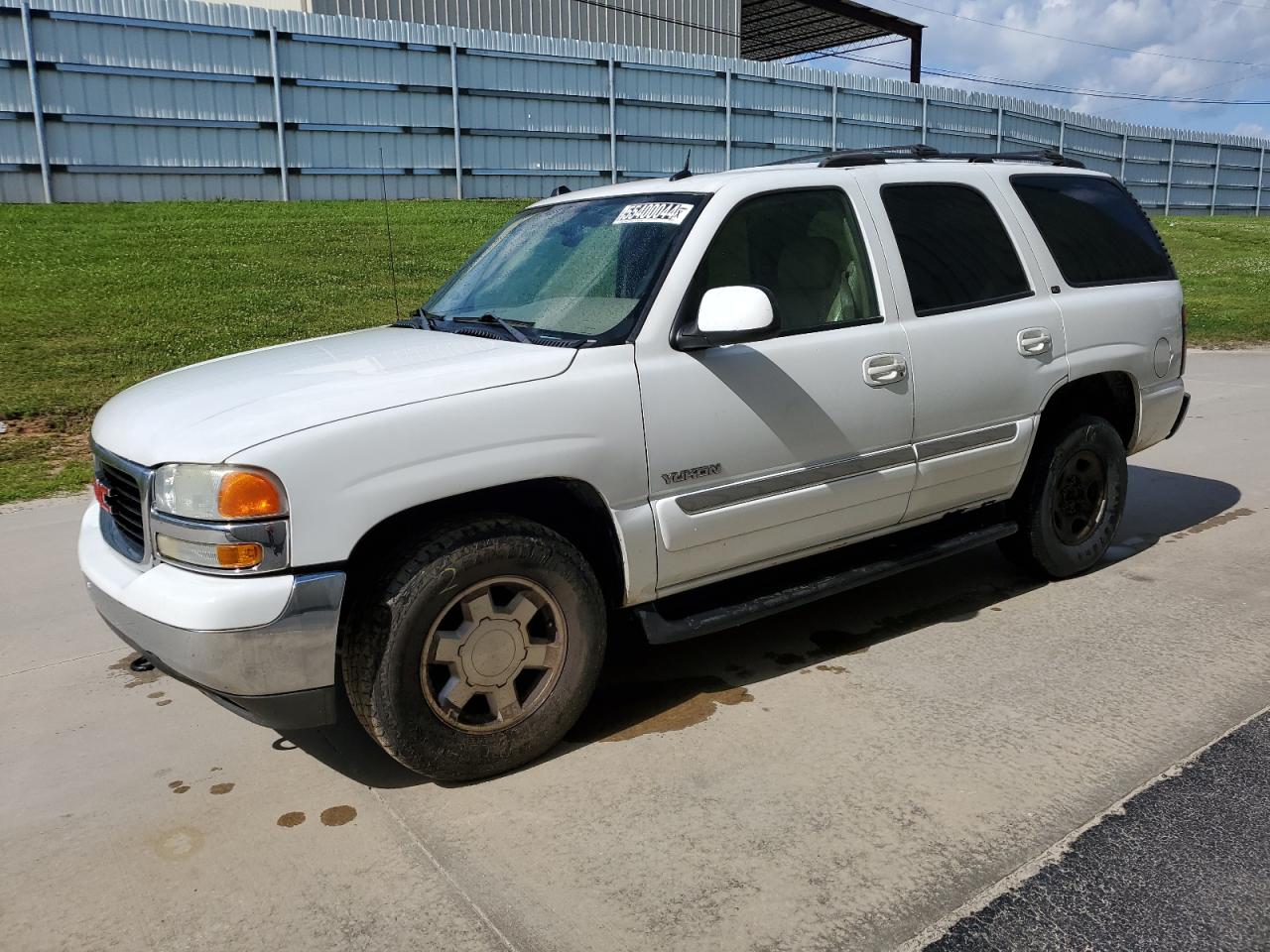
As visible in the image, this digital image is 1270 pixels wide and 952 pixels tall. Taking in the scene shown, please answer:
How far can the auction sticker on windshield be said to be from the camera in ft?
12.7

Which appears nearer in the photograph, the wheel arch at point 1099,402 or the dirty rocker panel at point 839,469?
the dirty rocker panel at point 839,469

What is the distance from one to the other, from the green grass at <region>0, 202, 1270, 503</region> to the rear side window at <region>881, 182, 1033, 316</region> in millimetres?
5635

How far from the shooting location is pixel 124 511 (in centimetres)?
343

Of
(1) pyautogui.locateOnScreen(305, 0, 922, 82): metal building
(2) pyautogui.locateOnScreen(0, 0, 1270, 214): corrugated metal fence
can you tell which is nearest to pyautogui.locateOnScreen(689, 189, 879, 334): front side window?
(2) pyautogui.locateOnScreen(0, 0, 1270, 214): corrugated metal fence

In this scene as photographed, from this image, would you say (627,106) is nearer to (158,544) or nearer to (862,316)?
(862,316)

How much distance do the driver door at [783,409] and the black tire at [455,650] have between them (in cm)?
37

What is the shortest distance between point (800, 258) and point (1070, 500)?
A: 1.97 m

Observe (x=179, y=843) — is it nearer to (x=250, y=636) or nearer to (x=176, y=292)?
(x=250, y=636)

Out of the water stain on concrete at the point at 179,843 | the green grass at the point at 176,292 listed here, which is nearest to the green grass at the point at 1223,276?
the green grass at the point at 176,292

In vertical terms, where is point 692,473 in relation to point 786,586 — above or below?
above

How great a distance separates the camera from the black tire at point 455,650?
10.3 ft

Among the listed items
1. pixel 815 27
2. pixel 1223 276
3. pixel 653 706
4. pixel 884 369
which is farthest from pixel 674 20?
pixel 653 706

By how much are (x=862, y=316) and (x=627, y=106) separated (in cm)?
1766

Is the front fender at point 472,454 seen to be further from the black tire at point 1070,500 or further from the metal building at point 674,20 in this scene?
the metal building at point 674,20
